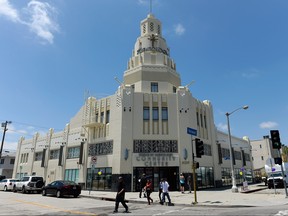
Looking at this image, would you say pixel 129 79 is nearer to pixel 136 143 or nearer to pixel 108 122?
pixel 108 122

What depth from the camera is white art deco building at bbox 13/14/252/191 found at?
26.2 metres

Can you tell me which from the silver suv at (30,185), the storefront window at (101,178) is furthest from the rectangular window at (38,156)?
the storefront window at (101,178)

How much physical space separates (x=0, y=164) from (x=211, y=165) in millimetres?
54981

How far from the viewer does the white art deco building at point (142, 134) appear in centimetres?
2625

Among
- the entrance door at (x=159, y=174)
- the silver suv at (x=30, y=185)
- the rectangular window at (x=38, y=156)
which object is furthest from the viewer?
the rectangular window at (x=38, y=156)

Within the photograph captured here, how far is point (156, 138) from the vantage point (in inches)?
1059

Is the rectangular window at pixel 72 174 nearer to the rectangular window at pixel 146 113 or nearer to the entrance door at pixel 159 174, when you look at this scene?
the entrance door at pixel 159 174

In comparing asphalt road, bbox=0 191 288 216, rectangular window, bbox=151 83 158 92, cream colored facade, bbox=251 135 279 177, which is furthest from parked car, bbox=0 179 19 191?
cream colored facade, bbox=251 135 279 177

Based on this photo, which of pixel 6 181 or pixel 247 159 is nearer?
pixel 6 181

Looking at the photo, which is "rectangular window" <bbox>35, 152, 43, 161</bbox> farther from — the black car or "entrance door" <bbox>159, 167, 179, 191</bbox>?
"entrance door" <bbox>159, 167, 179, 191</bbox>

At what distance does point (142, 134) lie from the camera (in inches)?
1065

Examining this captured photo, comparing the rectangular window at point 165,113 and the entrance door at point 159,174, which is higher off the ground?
the rectangular window at point 165,113

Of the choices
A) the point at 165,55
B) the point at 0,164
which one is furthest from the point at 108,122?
the point at 0,164

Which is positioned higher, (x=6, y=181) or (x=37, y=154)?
(x=37, y=154)
